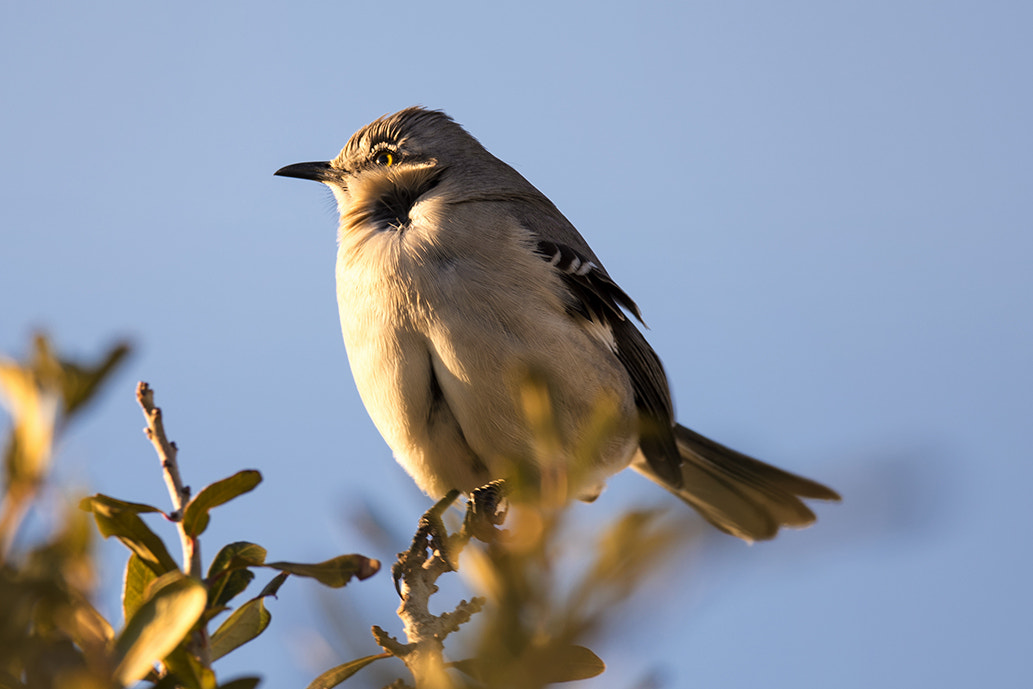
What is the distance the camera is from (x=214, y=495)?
1687mm

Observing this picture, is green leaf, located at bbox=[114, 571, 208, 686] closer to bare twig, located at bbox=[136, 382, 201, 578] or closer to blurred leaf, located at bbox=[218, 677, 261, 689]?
blurred leaf, located at bbox=[218, 677, 261, 689]

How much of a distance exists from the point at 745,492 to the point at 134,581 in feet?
16.5

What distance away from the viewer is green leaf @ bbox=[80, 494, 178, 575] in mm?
1628

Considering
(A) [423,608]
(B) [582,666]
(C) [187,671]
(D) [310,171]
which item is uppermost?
(D) [310,171]

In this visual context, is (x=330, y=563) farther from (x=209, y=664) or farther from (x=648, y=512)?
(x=648, y=512)

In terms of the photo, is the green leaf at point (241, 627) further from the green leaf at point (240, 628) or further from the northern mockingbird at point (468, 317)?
the northern mockingbird at point (468, 317)

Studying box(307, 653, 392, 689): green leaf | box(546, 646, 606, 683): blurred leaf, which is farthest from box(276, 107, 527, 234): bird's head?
box(546, 646, 606, 683): blurred leaf

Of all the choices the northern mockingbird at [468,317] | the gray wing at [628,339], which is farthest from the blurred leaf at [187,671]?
the gray wing at [628,339]

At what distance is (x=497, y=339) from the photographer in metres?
4.23

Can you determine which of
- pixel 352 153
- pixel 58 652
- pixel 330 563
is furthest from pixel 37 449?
pixel 352 153

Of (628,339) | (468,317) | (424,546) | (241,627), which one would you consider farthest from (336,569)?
(628,339)

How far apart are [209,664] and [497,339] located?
9.10 feet

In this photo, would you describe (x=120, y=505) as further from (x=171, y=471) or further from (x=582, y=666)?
(x=582, y=666)

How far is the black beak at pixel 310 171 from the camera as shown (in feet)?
19.3
